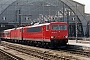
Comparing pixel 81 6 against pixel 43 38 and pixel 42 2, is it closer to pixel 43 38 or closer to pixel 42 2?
pixel 42 2

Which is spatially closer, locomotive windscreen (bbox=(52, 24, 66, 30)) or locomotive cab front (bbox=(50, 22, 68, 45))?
locomotive cab front (bbox=(50, 22, 68, 45))

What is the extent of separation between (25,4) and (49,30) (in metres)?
64.5

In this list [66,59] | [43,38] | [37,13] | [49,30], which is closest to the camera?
[66,59]

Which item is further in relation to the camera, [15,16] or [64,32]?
[15,16]

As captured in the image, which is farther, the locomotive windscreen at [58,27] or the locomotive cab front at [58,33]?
the locomotive windscreen at [58,27]

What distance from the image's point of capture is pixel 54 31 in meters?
32.1

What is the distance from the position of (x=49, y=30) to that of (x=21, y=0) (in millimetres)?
65764

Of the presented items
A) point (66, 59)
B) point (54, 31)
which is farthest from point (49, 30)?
point (66, 59)

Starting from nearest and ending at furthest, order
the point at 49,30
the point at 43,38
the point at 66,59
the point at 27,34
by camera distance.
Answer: the point at 66,59 < the point at 49,30 < the point at 43,38 < the point at 27,34

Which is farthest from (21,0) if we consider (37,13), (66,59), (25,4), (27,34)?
(66,59)

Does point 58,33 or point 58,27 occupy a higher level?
point 58,27

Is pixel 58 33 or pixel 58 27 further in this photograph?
pixel 58 27

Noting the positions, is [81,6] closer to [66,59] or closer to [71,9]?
[71,9]

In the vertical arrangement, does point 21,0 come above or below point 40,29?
above
